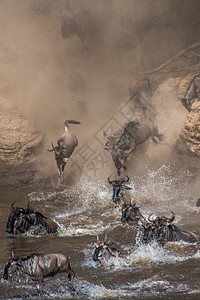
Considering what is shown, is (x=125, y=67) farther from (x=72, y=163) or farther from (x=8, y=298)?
(x=8, y=298)

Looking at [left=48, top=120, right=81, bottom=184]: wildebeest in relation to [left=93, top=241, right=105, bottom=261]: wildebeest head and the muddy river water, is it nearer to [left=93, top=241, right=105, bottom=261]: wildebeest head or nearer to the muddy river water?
the muddy river water

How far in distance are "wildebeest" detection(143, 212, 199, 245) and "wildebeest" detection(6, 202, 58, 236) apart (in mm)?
2146

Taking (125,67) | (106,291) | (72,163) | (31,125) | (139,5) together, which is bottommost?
(106,291)

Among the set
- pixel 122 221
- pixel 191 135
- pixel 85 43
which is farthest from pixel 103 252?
pixel 85 43

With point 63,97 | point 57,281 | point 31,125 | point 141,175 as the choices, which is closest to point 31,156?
point 31,125

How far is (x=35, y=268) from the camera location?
7.77 m

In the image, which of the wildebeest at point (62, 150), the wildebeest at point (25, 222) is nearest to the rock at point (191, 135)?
the wildebeest at point (62, 150)

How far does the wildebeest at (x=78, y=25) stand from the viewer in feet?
58.7

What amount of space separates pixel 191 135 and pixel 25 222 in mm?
5783

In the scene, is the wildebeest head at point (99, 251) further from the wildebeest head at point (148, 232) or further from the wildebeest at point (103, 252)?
the wildebeest head at point (148, 232)

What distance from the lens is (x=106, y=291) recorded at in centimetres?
788

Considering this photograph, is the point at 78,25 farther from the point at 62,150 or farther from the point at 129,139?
the point at 62,150

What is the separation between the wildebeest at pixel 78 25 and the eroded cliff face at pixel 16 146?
3452 millimetres

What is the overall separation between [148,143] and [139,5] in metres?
5.22
